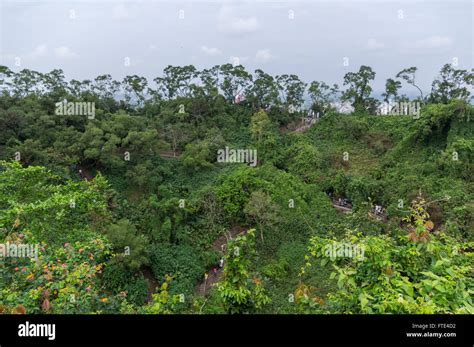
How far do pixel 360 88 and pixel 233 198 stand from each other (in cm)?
1448

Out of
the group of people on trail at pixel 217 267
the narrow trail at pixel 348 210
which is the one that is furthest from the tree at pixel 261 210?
the narrow trail at pixel 348 210

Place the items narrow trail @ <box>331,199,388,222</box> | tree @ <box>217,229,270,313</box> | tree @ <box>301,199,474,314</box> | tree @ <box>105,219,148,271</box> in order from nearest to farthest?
1. tree @ <box>301,199,474,314</box>
2. tree @ <box>217,229,270,313</box>
3. tree @ <box>105,219,148,271</box>
4. narrow trail @ <box>331,199,388,222</box>

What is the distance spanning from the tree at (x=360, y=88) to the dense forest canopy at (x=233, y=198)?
0.09 meters

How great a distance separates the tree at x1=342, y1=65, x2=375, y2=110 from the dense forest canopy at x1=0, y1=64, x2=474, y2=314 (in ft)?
0.29

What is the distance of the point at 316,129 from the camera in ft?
70.2

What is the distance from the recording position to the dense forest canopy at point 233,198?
3385 millimetres

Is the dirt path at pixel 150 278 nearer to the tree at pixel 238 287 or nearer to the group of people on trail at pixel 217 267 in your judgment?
the group of people on trail at pixel 217 267

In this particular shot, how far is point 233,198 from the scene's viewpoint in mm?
13898

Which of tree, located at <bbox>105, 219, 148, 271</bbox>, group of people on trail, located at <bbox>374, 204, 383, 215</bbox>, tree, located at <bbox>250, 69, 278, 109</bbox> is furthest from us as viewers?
tree, located at <bbox>250, 69, 278, 109</bbox>

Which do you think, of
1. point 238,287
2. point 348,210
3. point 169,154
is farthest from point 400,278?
point 169,154

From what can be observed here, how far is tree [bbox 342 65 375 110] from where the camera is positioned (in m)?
21.7

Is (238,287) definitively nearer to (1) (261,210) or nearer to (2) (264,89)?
(1) (261,210)

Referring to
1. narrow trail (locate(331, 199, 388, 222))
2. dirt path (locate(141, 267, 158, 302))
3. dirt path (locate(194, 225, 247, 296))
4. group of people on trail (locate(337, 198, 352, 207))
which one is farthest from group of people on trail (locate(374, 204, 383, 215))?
dirt path (locate(141, 267, 158, 302))

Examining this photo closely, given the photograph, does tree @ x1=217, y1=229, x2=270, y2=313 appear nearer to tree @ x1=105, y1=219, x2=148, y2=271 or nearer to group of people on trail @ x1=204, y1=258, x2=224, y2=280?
tree @ x1=105, y1=219, x2=148, y2=271
